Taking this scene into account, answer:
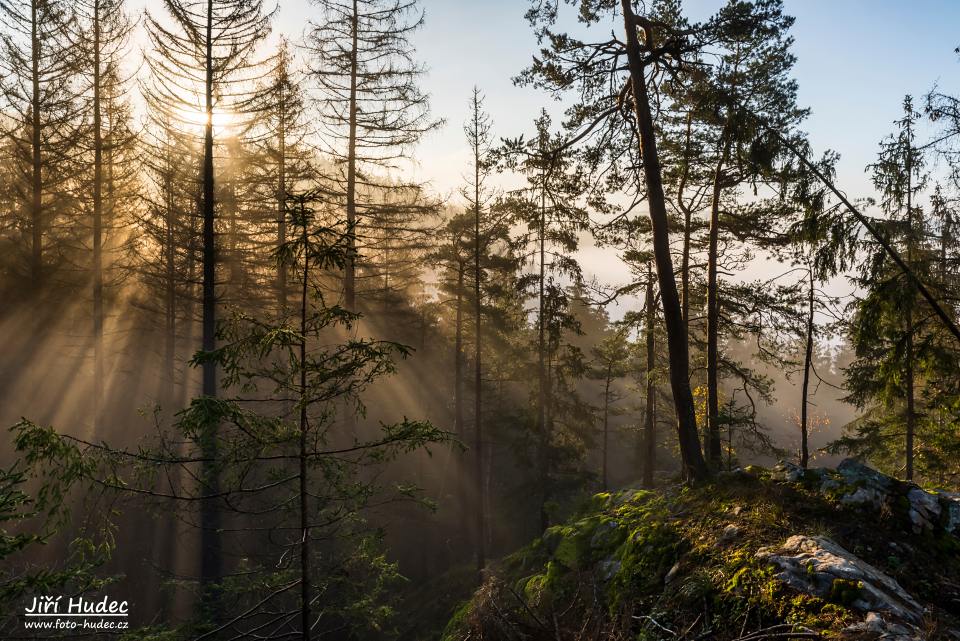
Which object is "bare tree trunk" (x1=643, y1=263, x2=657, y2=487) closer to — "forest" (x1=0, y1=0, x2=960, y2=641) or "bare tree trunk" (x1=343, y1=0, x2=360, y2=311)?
"forest" (x1=0, y1=0, x2=960, y2=641)

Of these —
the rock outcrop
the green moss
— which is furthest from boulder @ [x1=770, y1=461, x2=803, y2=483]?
the green moss

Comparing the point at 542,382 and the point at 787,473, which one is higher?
the point at 542,382

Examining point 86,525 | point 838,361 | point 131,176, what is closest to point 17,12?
point 131,176

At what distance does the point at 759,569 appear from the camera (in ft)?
17.0

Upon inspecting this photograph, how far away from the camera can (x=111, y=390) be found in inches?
924

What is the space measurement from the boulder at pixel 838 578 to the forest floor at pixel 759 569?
0.5 inches

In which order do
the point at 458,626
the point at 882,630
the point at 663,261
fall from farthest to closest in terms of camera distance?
the point at 663,261 < the point at 458,626 < the point at 882,630

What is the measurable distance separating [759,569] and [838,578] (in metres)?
0.72

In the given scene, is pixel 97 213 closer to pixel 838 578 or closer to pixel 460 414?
pixel 460 414

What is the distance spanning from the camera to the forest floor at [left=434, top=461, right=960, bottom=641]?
4.50 meters

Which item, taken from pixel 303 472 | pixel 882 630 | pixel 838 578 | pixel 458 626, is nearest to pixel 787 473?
pixel 838 578

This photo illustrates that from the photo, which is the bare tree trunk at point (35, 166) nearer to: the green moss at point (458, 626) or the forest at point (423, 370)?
the forest at point (423, 370)

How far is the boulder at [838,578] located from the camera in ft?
14.4

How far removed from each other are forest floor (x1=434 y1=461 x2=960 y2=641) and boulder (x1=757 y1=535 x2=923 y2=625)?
12 millimetres
